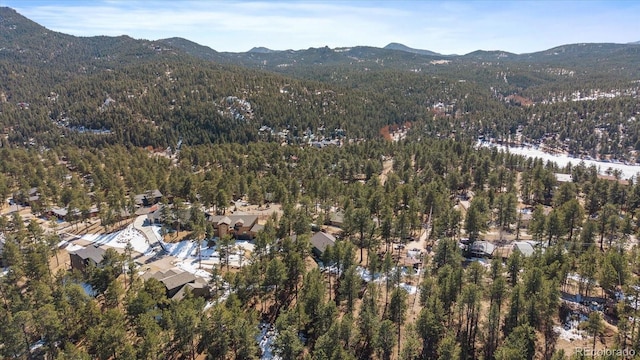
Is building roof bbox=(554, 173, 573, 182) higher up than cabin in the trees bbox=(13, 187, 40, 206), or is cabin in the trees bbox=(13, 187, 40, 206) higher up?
cabin in the trees bbox=(13, 187, 40, 206)

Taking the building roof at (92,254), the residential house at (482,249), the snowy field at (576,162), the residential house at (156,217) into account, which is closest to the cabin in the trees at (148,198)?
the residential house at (156,217)

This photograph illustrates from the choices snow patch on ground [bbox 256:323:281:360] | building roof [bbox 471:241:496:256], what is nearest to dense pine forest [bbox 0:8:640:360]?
snow patch on ground [bbox 256:323:281:360]

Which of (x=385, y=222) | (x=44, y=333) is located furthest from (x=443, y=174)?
(x=44, y=333)

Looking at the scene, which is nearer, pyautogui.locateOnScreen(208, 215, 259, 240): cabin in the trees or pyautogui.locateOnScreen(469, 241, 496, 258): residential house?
pyautogui.locateOnScreen(469, 241, 496, 258): residential house

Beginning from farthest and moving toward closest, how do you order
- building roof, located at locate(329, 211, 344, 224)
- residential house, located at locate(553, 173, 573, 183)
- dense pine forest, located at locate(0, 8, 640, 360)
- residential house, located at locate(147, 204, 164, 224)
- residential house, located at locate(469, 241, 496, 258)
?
1. residential house, located at locate(553, 173, 573, 183)
2. building roof, located at locate(329, 211, 344, 224)
3. residential house, located at locate(147, 204, 164, 224)
4. residential house, located at locate(469, 241, 496, 258)
5. dense pine forest, located at locate(0, 8, 640, 360)

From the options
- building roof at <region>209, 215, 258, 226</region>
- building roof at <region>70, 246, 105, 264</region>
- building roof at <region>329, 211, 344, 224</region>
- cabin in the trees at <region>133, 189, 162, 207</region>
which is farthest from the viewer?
cabin in the trees at <region>133, 189, 162, 207</region>

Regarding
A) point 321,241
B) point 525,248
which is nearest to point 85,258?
point 321,241

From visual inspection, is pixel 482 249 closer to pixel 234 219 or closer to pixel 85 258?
pixel 234 219

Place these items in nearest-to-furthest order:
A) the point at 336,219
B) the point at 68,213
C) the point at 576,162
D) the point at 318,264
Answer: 1. the point at 318,264
2. the point at 68,213
3. the point at 336,219
4. the point at 576,162

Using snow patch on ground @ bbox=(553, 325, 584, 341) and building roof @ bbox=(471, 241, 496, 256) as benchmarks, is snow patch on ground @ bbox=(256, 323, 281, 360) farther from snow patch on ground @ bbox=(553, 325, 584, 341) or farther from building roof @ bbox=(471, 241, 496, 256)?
building roof @ bbox=(471, 241, 496, 256)
